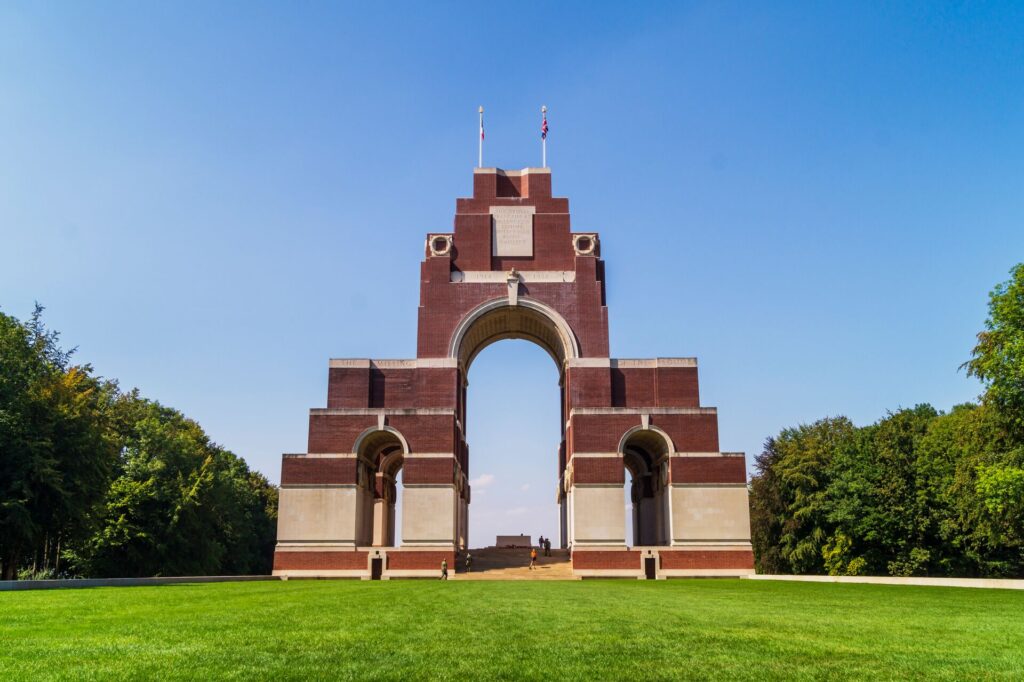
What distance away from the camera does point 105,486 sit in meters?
34.2

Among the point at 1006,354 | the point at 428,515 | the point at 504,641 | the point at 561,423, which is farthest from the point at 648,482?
the point at 504,641

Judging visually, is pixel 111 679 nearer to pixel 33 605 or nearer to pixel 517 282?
pixel 33 605

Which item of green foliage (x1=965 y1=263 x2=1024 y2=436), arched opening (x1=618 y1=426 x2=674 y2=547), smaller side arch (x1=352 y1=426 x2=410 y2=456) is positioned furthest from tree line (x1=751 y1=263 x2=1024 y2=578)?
smaller side arch (x1=352 y1=426 x2=410 y2=456)

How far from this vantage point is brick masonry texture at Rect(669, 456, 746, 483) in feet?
136

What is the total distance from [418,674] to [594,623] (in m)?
5.01

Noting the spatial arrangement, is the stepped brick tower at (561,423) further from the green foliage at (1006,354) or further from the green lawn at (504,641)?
the green lawn at (504,641)

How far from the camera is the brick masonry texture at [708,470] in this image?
136ft

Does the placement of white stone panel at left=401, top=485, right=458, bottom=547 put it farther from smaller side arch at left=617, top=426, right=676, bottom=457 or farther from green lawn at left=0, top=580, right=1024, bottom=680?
green lawn at left=0, top=580, right=1024, bottom=680

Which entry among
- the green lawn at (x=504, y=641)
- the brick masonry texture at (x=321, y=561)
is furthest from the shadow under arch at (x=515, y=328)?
the green lawn at (x=504, y=641)

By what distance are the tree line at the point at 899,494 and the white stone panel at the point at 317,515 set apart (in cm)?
2669

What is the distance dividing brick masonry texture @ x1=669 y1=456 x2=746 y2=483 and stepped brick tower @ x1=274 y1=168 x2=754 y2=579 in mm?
51

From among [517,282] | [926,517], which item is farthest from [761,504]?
[517,282]

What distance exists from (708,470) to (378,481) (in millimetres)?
20814

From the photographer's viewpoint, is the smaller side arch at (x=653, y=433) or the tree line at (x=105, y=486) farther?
the smaller side arch at (x=653, y=433)
